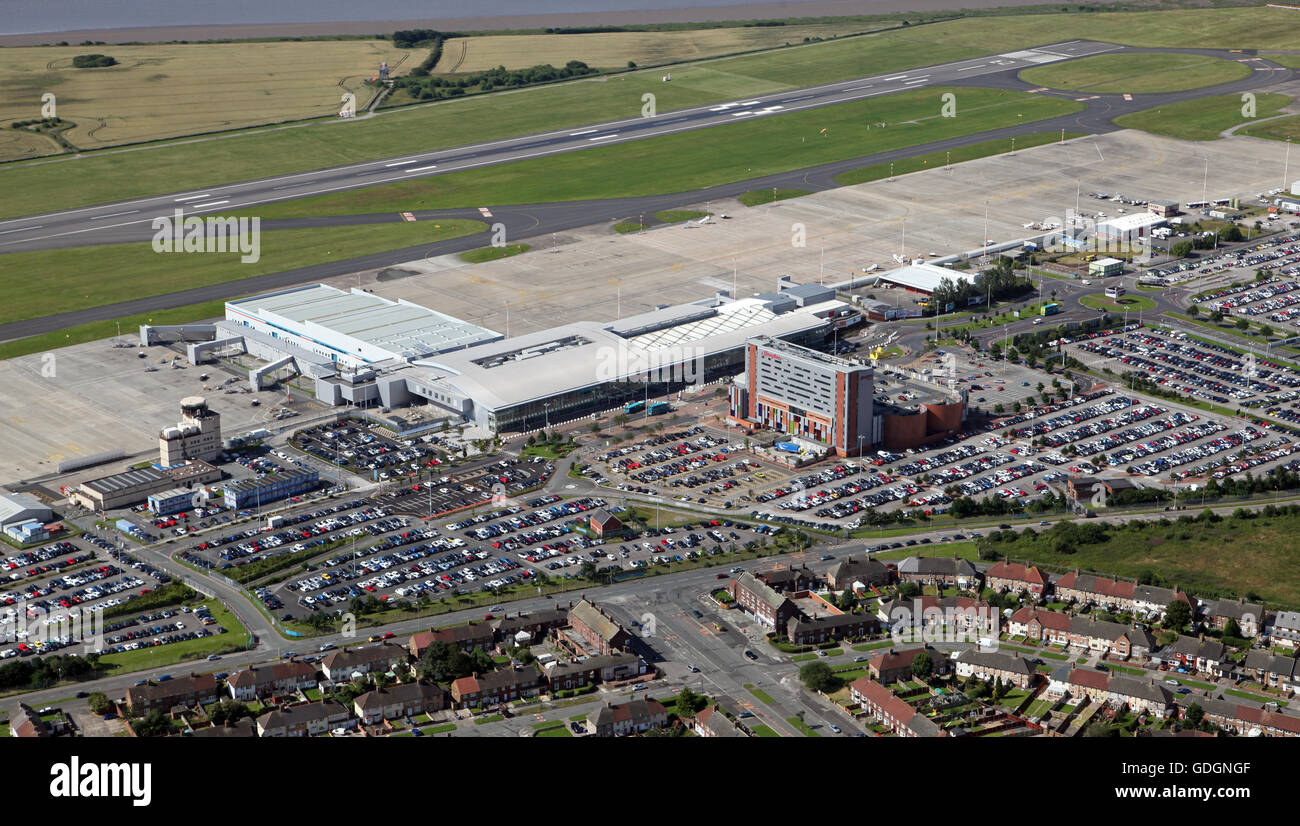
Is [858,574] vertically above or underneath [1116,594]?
above

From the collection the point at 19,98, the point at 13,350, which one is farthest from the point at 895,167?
the point at 19,98

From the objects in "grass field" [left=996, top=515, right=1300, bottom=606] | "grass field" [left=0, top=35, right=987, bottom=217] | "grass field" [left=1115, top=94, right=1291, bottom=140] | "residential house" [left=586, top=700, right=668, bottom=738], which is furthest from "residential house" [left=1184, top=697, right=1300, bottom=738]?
"grass field" [left=0, top=35, right=987, bottom=217]

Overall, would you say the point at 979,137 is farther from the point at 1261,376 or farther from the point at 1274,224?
the point at 1261,376

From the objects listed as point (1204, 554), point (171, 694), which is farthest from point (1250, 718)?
point (171, 694)

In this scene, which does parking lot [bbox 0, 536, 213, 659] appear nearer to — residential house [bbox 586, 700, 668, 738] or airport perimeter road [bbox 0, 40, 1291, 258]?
residential house [bbox 586, 700, 668, 738]

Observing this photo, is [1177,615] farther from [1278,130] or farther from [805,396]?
[1278,130]

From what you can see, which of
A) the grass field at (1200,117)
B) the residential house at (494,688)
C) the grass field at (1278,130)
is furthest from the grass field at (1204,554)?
the grass field at (1278,130)

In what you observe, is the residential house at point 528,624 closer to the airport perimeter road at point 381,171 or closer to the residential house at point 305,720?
the residential house at point 305,720
